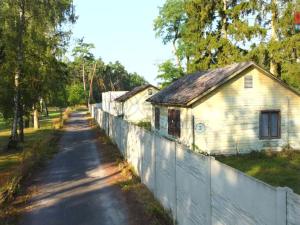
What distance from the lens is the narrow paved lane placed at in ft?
35.3

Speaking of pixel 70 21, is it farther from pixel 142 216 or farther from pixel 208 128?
pixel 142 216

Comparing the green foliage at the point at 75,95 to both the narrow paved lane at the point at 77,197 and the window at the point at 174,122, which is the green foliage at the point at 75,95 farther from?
the narrow paved lane at the point at 77,197

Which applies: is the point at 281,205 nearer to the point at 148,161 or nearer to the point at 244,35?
the point at 148,161

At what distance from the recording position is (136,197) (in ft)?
41.1

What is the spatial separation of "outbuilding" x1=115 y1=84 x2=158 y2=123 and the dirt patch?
24.2m

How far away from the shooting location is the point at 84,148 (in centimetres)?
2567

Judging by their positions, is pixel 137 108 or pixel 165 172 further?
pixel 137 108

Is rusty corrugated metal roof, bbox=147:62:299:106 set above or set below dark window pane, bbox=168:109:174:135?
above

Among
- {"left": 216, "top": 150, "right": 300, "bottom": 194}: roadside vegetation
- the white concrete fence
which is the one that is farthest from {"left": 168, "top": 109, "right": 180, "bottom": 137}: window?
the white concrete fence

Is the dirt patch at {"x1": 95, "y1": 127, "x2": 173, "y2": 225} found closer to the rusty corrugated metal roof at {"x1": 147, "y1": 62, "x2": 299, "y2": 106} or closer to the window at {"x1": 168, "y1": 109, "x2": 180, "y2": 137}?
the window at {"x1": 168, "y1": 109, "x2": 180, "y2": 137}

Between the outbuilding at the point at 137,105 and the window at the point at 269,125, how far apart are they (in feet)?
76.9

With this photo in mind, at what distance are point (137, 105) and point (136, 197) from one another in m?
32.8

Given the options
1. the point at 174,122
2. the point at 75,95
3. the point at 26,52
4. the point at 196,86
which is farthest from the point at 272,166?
the point at 75,95

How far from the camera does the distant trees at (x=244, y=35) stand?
3341cm
